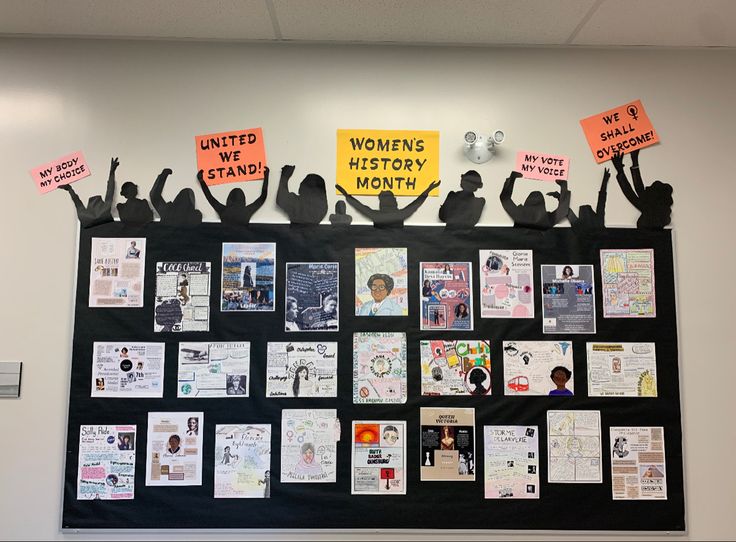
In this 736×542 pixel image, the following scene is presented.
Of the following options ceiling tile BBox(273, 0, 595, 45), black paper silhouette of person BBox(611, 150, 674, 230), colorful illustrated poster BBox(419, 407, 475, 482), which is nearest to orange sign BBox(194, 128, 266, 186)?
ceiling tile BBox(273, 0, 595, 45)

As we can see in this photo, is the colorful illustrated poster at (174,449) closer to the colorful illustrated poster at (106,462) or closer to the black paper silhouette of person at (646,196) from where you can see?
the colorful illustrated poster at (106,462)

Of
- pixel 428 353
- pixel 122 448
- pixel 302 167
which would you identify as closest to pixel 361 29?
pixel 302 167

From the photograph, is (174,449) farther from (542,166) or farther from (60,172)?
(542,166)

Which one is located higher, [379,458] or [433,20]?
[433,20]

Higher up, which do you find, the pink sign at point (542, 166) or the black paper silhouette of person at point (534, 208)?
the pink sign at point (542, 166)

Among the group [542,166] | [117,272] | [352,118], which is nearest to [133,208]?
[117,272]

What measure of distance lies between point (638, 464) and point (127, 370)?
5.95 feet

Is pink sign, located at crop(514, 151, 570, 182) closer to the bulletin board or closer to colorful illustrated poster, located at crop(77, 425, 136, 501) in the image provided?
the bulletin board

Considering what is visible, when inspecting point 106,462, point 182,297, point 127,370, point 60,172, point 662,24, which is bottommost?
point 106,462

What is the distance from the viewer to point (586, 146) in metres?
2.19

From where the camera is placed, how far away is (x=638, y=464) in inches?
80.3

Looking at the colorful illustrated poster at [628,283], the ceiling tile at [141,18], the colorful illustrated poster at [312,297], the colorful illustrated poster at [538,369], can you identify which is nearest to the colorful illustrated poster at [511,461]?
the colorful illustrated poster at [538,369]

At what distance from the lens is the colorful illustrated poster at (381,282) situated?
82.4 inches

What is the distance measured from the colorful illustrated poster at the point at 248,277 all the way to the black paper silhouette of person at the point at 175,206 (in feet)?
0.54
